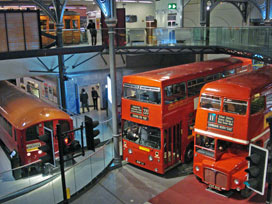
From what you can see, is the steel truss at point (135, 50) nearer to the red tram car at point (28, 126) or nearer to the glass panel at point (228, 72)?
the glass panel at point (228, 72)

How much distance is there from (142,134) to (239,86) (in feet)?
14.6

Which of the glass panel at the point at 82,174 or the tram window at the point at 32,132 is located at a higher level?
the tram window at the point at 32,132

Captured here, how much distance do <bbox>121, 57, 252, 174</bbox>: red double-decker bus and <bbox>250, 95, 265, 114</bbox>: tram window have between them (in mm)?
3027

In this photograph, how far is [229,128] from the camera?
11.0 metres

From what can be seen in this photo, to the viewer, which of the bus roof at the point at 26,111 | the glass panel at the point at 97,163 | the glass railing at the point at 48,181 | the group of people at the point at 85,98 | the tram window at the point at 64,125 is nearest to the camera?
the glass railing at the point at 48,181

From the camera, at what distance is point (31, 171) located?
11070mm

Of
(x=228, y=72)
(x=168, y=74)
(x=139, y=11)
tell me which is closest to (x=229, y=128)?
(x=168, y=74)

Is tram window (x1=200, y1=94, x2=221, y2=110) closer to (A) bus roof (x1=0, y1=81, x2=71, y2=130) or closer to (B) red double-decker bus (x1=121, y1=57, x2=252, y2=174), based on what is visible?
(B) red double-decker bus (x1=121, y1=57, x2=252, y2=174)

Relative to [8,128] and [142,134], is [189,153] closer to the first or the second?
[142,134]

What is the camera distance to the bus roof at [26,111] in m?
13.3

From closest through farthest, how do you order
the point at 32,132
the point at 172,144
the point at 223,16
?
1. the point at 172,144
2. the point at 32,132
3. the point at 223,16

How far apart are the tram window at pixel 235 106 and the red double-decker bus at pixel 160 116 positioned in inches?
85.1

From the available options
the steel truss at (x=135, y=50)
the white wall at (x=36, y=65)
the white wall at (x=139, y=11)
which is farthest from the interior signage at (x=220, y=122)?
the white wall at (x=139, y=11)

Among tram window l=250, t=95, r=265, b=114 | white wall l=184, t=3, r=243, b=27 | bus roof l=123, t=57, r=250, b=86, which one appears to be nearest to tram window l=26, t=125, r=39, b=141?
bus roof l=123, t=57, r=250, b=86
